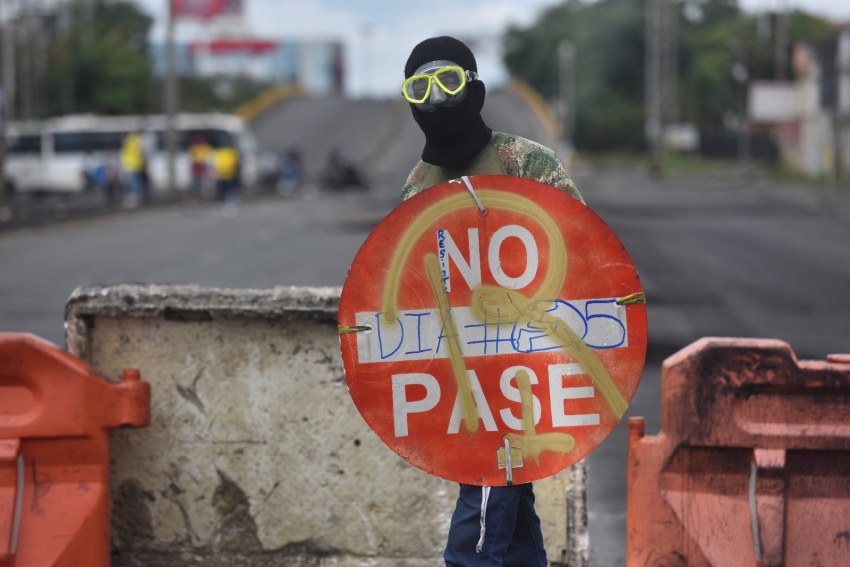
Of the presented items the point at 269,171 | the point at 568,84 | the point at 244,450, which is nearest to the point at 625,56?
the point at 568,84

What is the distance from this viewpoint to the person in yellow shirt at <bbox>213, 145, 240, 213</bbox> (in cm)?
3122

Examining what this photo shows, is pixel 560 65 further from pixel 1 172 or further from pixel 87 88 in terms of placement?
pixel 1 172

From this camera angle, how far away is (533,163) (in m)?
3.26

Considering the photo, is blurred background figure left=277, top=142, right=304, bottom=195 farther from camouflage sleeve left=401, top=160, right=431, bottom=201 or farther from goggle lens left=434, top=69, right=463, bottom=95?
goggle lens left=434, top=69, right=463, bottom=95

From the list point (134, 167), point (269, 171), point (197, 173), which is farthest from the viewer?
point (269, 171)

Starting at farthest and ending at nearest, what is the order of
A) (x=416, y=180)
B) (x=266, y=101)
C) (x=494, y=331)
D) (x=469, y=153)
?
(x=266, y=101) → (x=416, y=180) → (x=469, y=153) → (x=494, y=331)

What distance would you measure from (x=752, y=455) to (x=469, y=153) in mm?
1196

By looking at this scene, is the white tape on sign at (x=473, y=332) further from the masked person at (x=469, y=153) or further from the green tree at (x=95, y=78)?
the green tree at (x=95, y=78)

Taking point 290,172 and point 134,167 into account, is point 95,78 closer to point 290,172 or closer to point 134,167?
point 290,172

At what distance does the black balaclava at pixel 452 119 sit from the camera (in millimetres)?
3195

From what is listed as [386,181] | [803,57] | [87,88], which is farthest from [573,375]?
[87,88]

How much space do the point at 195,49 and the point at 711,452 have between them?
414ft

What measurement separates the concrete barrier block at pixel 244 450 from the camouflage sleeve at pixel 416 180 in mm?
849

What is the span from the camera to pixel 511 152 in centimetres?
329
